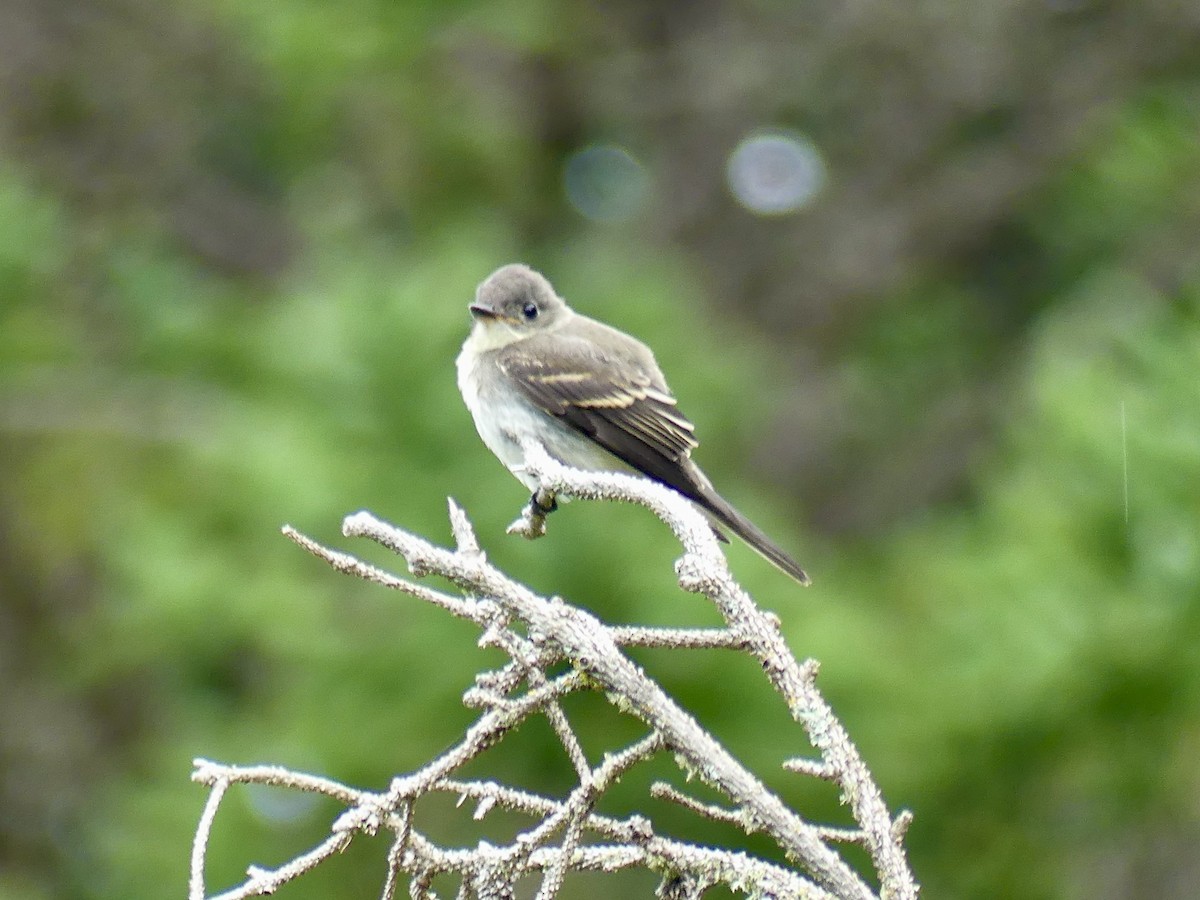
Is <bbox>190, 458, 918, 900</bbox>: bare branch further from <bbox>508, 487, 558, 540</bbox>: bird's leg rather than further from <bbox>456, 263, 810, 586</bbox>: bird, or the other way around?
<bbox>456, 263, 810, 586</bbox>: bird

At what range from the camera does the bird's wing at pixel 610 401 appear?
191 inches

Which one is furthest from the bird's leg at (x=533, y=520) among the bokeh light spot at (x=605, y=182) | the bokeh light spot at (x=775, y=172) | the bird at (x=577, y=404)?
the bokeh light spot at (x=775, y=172)

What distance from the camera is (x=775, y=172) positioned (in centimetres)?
1385

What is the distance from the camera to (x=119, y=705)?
11.5m

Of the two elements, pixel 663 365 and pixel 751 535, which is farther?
pixel 663 365

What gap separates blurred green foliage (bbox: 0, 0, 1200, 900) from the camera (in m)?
6.06

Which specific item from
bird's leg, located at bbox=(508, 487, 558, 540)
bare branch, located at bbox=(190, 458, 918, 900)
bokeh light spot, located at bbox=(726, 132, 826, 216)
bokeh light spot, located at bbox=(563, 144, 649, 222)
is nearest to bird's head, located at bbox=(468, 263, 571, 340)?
bird's leg, located at bbox=(508, 487, 558, 540)

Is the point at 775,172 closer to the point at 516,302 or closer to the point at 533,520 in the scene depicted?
the point at 516,302

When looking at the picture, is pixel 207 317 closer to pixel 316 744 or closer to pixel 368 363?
pixel 368 363

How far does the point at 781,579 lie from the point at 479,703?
5.21 m

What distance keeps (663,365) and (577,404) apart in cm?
321

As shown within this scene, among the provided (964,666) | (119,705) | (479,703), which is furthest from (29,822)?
(479,703)

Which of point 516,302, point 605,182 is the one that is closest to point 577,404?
point 516,302

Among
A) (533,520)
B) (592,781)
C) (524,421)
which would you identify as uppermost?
(524,421)
